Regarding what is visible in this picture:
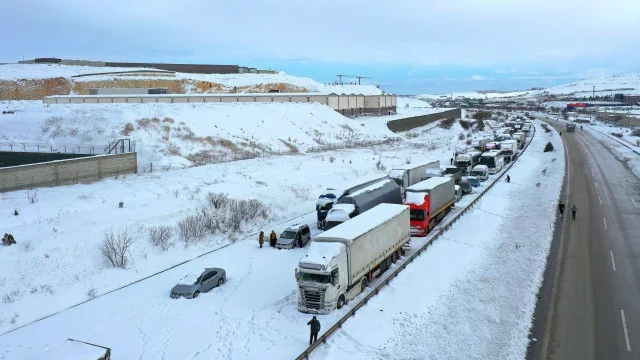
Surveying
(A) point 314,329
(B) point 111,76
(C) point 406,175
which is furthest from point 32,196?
(B) point 111,76

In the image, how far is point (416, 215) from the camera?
3091 centimetres

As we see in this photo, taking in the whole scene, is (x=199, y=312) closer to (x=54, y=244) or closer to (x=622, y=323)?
(x=54, y=244)

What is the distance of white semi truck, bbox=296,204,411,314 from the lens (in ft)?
65.2

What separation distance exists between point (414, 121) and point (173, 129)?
2878 inches

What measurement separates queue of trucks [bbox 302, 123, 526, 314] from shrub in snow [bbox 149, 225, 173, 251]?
30.8ft

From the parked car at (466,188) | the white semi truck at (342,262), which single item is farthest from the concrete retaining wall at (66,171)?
the parked car at (466,188)

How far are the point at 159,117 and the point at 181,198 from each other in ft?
86.6

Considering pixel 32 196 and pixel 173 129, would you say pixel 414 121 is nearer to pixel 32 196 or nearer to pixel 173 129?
pixel 173 129

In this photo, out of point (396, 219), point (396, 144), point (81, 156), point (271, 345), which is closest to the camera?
point (271, 345)

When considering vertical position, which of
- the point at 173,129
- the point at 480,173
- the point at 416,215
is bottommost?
the point at 416,215

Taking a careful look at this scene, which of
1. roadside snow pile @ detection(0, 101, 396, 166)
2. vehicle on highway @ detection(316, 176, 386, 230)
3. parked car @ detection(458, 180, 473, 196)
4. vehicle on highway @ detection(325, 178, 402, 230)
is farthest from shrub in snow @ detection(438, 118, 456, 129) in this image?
vehicle on highway @ detection(316, 176, 386, 230)

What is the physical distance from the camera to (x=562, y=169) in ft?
204

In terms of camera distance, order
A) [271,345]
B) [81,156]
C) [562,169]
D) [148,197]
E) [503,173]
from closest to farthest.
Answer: [271,345]
[148,197]
[81,156]
[503,173]
[562,169]

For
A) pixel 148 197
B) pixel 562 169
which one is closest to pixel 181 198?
pixel 148 197
